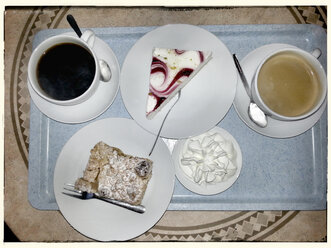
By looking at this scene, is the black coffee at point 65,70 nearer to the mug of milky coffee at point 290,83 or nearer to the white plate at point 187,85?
the white plate at point 187,85

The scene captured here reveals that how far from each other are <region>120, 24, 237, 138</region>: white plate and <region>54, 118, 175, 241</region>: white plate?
79 millimetres

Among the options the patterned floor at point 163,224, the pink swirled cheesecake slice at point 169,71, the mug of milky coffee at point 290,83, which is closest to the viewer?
the mug of milky coffee at point 290,83

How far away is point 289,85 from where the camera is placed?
130cm

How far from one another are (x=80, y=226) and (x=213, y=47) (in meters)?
0.88

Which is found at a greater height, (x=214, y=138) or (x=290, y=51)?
(x=290, y=51)

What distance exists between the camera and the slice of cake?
4.54ft

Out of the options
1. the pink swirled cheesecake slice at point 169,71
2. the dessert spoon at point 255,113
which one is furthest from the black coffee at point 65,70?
the dessert spoon at point 255,113

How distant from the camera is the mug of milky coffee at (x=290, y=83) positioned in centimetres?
127

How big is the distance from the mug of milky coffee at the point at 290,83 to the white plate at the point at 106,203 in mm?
448

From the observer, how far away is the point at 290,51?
4.15ft

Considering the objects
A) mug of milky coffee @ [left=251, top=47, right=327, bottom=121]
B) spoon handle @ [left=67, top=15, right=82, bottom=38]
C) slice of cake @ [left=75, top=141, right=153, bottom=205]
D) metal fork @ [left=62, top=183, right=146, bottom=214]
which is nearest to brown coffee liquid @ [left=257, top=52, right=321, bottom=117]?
mug of milky coffee @ [left=251, top=47, right=327, bottom=121]

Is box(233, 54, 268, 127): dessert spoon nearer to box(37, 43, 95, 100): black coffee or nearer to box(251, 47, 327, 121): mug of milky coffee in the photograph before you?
box(251, 47, 327, 121): mug of milky coffee

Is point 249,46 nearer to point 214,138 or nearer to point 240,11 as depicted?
point 240,11

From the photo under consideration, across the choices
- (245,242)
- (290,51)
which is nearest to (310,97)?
(290,51)
